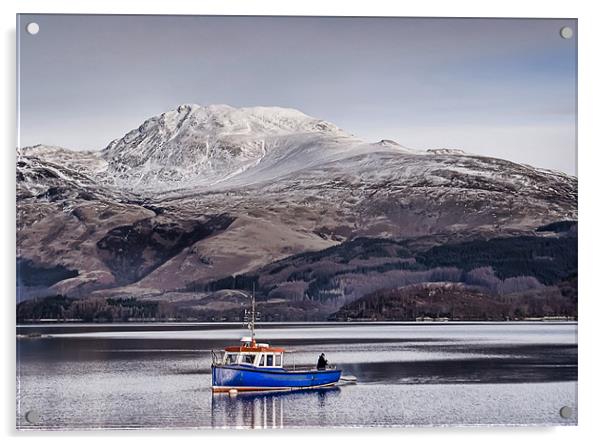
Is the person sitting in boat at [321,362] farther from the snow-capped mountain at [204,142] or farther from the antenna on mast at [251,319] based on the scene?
the snow-capped mountain at [204,142]

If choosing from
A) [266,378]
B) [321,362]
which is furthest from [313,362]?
[266,378]

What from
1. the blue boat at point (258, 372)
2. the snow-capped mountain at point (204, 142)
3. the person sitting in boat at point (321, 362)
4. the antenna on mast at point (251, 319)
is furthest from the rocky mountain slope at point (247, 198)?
the person sitting in boat at point (321, 362)

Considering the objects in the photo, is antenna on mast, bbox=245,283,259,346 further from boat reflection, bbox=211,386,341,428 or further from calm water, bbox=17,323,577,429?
boat reflection, bbox=211,386,341,428

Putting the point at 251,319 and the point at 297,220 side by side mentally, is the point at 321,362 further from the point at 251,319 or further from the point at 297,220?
the point at 297,220

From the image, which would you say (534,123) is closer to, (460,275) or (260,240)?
(460,275)

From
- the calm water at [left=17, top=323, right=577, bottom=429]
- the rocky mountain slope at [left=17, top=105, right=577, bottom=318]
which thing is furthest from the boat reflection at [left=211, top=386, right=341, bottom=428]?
the rocky mountain slope at [left=17, top=105, right=577, bottom=318]
